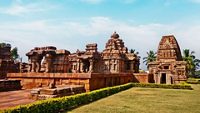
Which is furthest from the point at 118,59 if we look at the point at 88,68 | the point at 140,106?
the point at 140,106

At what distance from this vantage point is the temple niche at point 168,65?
31.9 m

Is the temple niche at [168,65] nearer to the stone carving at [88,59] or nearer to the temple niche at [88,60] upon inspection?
the stone carving at [88,59]

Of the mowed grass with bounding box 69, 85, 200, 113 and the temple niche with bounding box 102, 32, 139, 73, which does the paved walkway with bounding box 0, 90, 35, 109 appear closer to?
the mowed grass with bounding box 69, 85, 200, 113

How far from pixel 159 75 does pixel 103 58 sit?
1010 cm

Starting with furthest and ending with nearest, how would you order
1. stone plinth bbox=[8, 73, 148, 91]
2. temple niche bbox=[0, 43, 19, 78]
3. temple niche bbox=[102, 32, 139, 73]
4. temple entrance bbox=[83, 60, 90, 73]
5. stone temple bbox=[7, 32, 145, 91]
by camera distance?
temple niche bbox=[102, 32, 139, 73] < temple entrance bbox=[83, 60, 90, 73] < temple niche bbox=[0, 43, 19, 78] < stone temple bbox=[7, 32, 145, 91] < stone plinth bbox=[8, 73, 148, 91]

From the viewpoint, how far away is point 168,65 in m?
41.6

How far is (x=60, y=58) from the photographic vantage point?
61.4 ft

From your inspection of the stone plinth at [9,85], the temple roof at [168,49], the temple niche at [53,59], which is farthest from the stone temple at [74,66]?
the temple roof at [168,49]

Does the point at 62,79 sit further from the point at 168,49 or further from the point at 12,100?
the point at 168,49

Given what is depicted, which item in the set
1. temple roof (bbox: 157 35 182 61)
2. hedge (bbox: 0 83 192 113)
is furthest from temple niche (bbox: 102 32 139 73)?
hedge (bbox: 0 83 192 113)

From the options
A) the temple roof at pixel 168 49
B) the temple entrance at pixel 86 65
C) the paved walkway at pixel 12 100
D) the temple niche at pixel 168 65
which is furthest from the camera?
the temple roof at pixel 168 49

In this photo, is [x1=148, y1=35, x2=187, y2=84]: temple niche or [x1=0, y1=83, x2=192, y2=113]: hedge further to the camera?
[x1=148, y1=35, x2=187, y2=84]: temple niche

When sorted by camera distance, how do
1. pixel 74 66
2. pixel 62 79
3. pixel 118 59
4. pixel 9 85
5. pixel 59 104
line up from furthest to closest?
pixel 74 66, pixel 118 59, pixel 62 79, pixel 9 85, pixel 59 104

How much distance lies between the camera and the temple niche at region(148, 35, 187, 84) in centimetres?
3194
